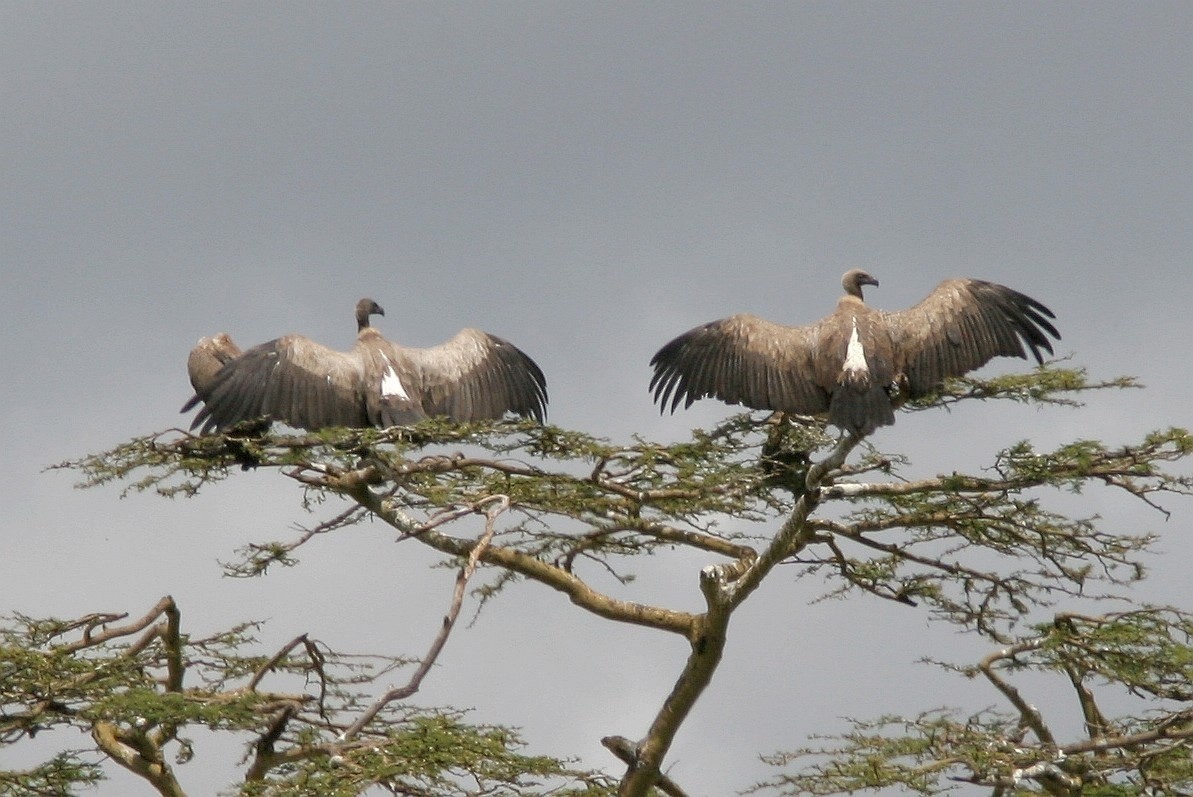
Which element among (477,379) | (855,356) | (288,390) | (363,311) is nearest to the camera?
(855,356)

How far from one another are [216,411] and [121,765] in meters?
2.43

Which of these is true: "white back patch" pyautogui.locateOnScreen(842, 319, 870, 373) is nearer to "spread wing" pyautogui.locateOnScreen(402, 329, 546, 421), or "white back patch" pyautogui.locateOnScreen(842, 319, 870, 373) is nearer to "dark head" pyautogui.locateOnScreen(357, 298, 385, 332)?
"spread wing" pyautogui.locateOnScreen(402, 329, 546, 421)

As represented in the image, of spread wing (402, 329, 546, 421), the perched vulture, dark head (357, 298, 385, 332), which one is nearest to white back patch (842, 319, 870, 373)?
the perched vulture

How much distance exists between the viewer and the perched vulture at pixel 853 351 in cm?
1120

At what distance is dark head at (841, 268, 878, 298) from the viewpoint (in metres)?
13.1

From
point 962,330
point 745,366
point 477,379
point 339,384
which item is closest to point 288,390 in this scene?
point 339,384

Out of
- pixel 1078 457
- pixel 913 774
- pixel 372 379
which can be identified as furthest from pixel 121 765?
pixel 1078 457

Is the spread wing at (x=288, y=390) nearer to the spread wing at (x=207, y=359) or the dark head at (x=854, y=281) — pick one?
the spread wing at (x=207, y=359)

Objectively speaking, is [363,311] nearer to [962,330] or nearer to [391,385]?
[391,385]

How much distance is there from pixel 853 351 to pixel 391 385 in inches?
109

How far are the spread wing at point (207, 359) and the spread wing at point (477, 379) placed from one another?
1.19 m

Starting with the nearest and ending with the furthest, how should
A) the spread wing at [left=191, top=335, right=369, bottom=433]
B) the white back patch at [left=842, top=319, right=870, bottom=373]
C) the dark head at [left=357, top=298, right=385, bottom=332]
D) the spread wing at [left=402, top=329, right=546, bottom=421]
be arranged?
1. the white back patch at [left=842, top=319, right=870, bottom=373]
2. the spread wing at [left=191, top=335, right=369, bottom=433]
3. the spread wing at [left=402, top=329, right=546, bottom=421]
4. the dark head at [left=357, top=298, right=385, bottom=332]

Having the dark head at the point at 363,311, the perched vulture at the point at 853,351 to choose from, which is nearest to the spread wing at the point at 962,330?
the perched vulture at the point at 853,351

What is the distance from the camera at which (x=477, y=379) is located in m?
12.6
